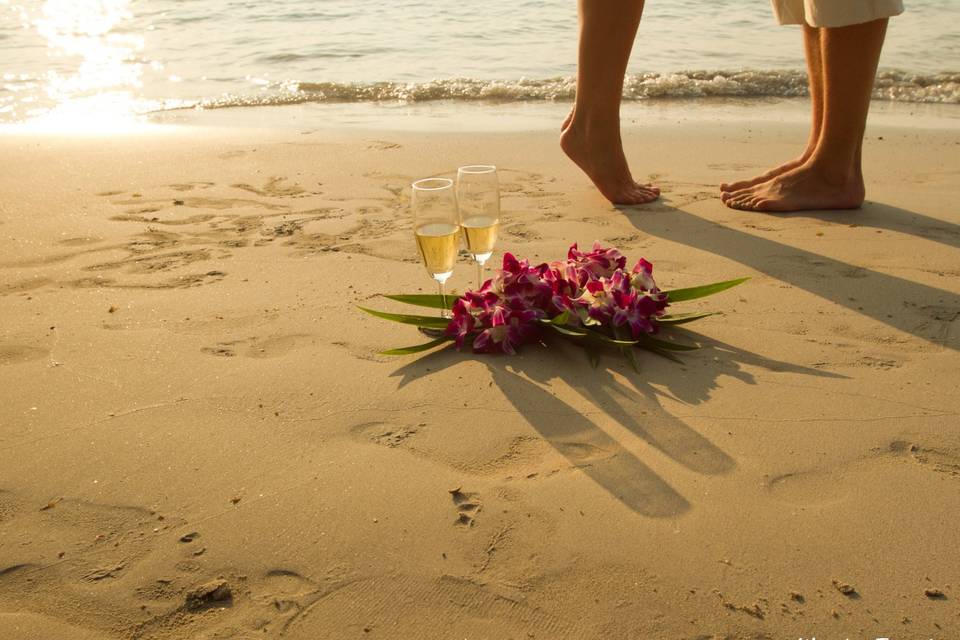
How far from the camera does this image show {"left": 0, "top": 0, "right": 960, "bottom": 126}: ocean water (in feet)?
21.7

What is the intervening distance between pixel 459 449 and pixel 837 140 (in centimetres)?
231

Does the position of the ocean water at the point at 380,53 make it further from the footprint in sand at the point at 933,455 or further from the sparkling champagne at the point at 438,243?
the footprint in sand at the point at 933,455

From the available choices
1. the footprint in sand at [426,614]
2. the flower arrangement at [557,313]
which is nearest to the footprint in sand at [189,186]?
the flower arrangement at [557,313]

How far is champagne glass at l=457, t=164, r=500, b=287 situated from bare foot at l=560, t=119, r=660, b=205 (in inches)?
58.5

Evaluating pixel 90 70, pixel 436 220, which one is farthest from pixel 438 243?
pixel 90 70

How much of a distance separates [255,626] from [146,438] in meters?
0.66

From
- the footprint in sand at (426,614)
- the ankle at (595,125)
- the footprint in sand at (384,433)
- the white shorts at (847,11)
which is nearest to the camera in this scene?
the footprint in sand at (426,614)

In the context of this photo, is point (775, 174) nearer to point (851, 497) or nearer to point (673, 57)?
point (851, 497)

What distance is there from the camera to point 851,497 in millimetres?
1667

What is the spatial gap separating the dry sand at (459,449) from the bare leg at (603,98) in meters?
0.37

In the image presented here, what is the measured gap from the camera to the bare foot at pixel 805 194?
11.4 ft

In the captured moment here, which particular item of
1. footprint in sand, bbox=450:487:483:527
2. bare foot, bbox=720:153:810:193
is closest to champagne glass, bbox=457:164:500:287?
footprint in sand, bbox=450:487:483:527

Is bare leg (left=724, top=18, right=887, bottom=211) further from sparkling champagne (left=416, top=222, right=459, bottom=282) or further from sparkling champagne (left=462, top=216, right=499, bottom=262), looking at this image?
sparkling champagne (left=416, top=222, right=459, bottom=282)

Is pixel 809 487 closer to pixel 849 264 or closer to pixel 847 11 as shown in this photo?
pixel 849 264
